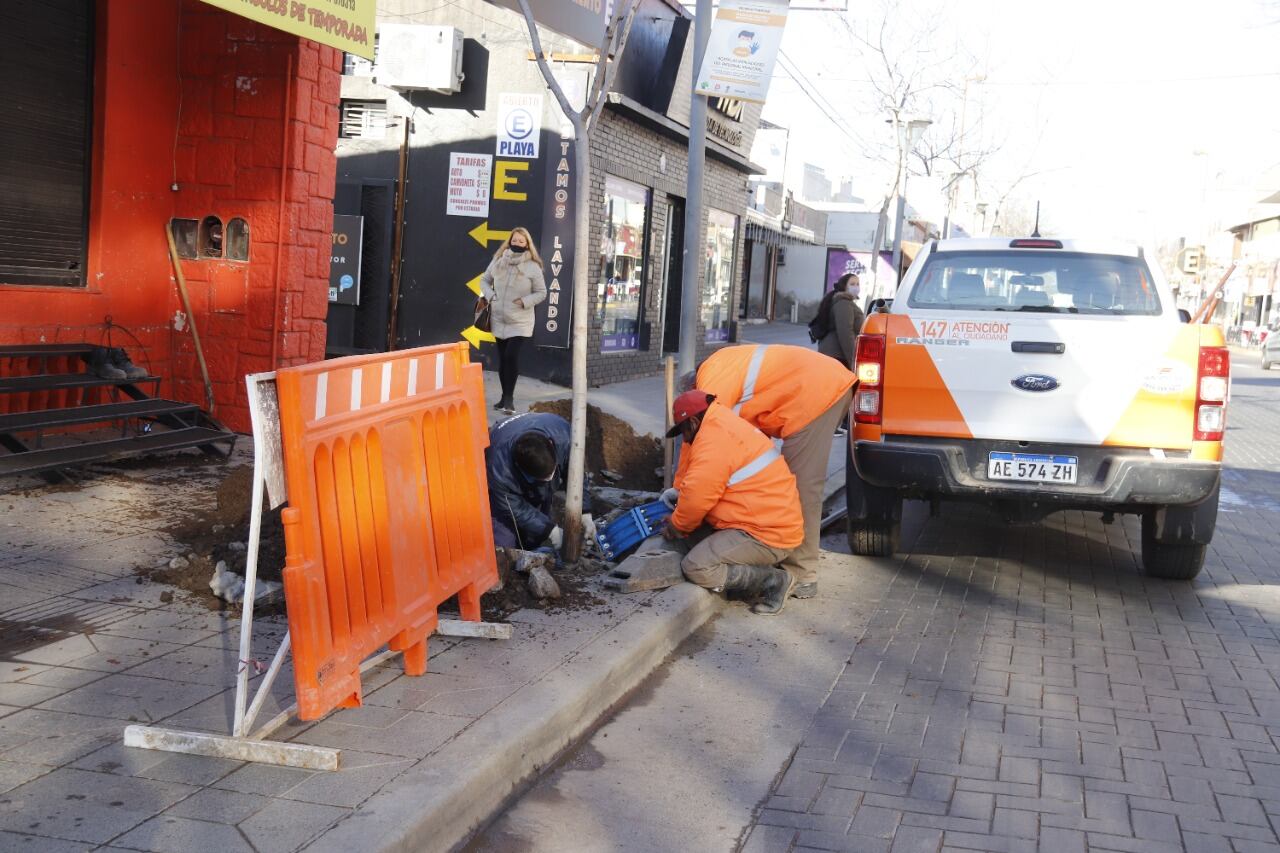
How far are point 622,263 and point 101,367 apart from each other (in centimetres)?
987

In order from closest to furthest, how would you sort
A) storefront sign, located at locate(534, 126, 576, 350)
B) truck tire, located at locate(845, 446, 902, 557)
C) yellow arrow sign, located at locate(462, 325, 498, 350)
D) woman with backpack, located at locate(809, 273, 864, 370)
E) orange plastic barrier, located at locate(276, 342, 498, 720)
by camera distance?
1. orange plastic barrier, located at locate(276, 342, 498, 720)
2. truck tire, located at locate(845, 446, 902, 557)
3. woman with backpack, located at locate(809, 273, 864, 370)
4. storefront sign, located at locate(534, 126, 576, 350)
5. yellow arrow sign, located at locate(462, 325, 498, 350)

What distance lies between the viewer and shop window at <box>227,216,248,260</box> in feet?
28.9

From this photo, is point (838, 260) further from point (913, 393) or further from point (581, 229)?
point (581, 229)

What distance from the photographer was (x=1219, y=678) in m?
5.62

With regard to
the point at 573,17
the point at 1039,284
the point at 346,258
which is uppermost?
the point at 573,17

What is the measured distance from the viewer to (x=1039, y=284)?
7727mm

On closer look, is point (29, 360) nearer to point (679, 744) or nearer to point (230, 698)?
point (230, 698)

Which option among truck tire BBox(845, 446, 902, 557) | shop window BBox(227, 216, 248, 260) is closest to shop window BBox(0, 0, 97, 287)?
shop window BBox(227, 216, 248, 260)

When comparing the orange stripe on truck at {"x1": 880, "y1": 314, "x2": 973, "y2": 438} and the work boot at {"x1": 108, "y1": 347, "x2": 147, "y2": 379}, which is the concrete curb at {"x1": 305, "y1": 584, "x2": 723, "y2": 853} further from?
the work boot at {"x1": 108, "y1": 347, "x2": 147, "y2": 379}

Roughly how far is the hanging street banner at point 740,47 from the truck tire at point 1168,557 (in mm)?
4284

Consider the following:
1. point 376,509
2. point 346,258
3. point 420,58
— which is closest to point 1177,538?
point 376,509

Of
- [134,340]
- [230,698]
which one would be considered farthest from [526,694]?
[134,340]

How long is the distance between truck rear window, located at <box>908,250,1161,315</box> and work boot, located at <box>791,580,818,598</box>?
1959 mm

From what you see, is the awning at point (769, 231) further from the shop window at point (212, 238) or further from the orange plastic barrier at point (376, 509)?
the orange plastic barrier at point (376, 509)
